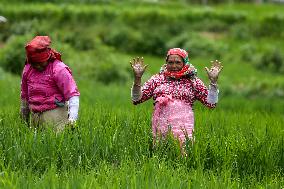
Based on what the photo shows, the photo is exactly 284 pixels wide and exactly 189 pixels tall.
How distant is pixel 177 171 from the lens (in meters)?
4.14

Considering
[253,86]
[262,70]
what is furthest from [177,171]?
[262,70]

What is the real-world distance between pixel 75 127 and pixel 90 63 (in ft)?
40.9

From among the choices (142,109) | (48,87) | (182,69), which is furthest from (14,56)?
(182,69)

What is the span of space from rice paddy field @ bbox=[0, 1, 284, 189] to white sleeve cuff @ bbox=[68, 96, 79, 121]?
0.10m

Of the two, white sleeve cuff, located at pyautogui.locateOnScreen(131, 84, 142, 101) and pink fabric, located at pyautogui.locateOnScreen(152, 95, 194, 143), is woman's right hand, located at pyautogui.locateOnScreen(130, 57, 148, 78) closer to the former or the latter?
white sleeve cuff, located at pyautogui.locateOnScreen(131, 84, 142, 101)

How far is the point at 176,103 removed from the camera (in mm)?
5074

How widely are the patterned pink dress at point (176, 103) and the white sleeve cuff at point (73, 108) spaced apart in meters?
0.64

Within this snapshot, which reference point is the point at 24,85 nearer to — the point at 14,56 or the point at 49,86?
the point at 49,86

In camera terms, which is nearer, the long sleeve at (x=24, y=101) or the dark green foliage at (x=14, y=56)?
the long sleeve at (x=24, y=101)

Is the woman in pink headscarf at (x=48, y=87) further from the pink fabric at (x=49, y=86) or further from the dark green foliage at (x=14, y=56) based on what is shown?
the dark green foliage at (x=14, y=56)

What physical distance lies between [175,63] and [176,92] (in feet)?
0.78

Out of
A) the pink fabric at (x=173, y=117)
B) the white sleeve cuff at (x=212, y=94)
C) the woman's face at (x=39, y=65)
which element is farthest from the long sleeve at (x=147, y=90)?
the woman's face at (x=39, y=65)

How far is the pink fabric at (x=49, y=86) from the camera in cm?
502

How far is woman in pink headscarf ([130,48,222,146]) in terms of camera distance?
5.02 m
